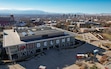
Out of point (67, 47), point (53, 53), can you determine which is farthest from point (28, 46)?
point (67, 47)

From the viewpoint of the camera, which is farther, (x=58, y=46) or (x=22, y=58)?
(x=58, y=46)

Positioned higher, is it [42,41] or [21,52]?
[42,41]

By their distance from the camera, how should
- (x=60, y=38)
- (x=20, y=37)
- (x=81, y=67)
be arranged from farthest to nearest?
(x=60, y=38)
(x=20, y=37)
(x=81, y=67)

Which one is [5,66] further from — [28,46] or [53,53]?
[53,53]

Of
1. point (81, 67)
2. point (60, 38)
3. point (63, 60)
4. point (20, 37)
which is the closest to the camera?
point (81, 67)

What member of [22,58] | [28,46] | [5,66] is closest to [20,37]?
[28,46]

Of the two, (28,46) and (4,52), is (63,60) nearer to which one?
(28,46)
